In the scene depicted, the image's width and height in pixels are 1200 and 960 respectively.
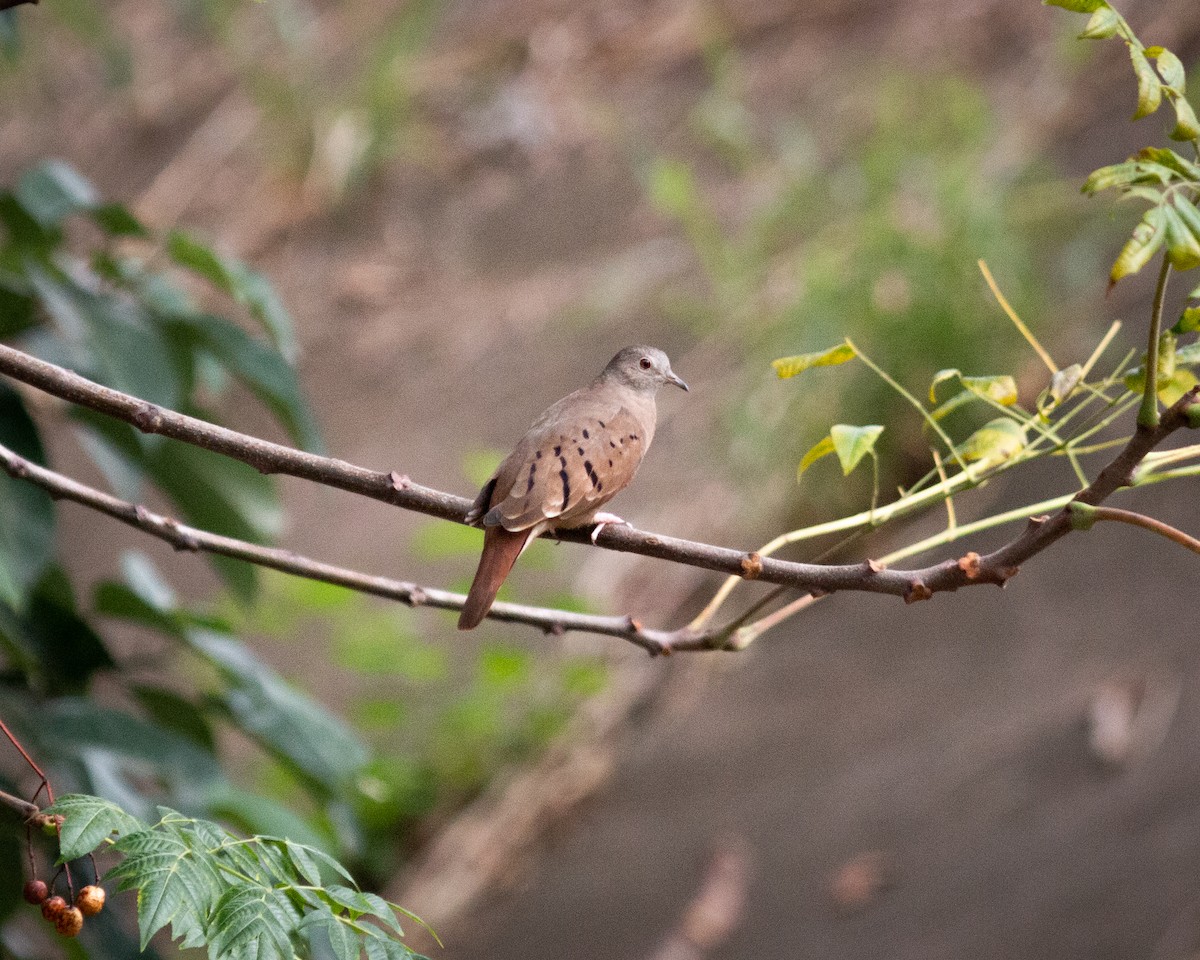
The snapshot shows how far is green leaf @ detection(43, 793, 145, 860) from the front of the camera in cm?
96

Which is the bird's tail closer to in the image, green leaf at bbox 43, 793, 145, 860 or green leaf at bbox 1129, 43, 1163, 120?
green leaf at bbox 43, 793, 145, 860

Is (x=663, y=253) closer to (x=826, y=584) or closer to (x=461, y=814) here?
(x=461, y=814)

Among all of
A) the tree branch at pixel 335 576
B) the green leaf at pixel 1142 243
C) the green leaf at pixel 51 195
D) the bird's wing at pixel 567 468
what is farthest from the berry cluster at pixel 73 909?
the green leaf at pixel 51 195

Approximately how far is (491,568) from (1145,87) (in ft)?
2.34

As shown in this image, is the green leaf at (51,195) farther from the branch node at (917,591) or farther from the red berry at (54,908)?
the branch node at (917,591)

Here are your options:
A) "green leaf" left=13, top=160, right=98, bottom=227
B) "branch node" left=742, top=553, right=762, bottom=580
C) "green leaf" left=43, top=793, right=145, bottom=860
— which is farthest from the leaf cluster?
"green leaf" left=13, top=160, right=98, bottom=227

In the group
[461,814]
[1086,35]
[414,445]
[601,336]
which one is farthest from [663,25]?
[1086,35]

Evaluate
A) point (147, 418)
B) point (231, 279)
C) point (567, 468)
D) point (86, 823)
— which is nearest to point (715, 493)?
point (231, 279)

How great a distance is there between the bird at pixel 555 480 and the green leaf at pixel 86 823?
1.17 feet

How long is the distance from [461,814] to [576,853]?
45 cm

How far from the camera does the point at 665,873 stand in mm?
3715

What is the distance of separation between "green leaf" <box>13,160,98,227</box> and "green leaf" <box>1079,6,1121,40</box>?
1.50m

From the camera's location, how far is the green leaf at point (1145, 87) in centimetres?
93

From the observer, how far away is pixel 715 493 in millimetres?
4562
